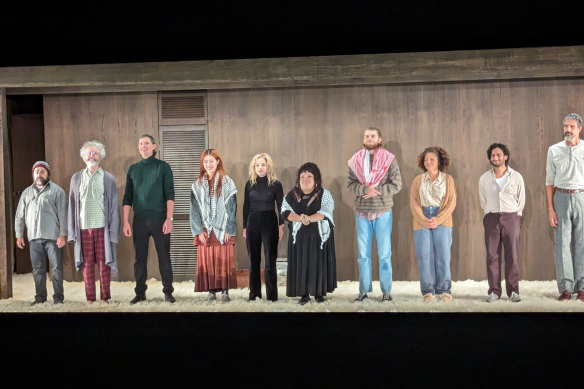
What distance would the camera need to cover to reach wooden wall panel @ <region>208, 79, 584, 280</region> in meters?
7.87

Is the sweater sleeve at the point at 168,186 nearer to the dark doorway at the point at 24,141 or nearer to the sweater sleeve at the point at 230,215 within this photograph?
the sweater sleeve at the point at 230,215

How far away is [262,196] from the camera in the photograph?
707 centimetres

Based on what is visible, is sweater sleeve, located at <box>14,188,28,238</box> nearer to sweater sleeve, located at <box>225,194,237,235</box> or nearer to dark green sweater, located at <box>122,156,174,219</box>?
dark green sweater, located at <box>122,156,174,219</box>

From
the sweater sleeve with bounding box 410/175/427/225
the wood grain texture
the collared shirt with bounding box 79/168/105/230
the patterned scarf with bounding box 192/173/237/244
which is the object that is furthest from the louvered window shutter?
the sweater sleeve with bounding box 410/175/427/225

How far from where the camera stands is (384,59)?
6941 millimetres

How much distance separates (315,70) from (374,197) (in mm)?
1269

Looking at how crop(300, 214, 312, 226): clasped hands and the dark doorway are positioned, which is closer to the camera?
crop(300, 214, 312, 226): clasped hands

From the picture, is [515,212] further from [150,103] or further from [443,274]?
[150,103]

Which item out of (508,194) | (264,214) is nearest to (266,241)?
(264,214)

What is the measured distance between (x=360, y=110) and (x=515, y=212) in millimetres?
1950

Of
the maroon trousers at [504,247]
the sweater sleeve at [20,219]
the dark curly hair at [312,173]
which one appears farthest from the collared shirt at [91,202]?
the maroon trousers at [504,247]

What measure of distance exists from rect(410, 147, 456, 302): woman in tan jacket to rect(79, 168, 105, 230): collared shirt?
2.87 m

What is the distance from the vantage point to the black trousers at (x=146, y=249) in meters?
7.19
